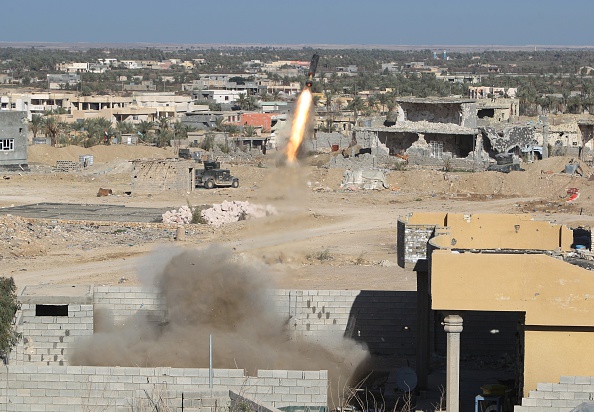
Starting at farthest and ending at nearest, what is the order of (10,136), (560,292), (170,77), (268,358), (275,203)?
(170,77) → (10,136) → (275,203) → (268,358) → (560,292)

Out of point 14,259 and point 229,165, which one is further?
point 229,165

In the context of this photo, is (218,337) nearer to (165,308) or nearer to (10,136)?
(165,308)

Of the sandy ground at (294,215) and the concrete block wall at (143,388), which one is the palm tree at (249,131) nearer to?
the sandy ground at (294,215)

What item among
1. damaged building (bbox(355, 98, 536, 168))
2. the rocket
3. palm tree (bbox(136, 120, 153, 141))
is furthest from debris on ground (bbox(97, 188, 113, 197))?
palm tree (bbox(136, 120, 153, 141))

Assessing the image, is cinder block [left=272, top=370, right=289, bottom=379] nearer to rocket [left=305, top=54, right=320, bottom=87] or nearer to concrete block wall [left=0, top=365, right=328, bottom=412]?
concrete block wall [left=0, top=365, right=328, bottom=412]

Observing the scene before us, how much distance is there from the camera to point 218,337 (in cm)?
1964

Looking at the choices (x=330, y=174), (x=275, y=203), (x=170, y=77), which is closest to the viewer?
(x=275, y=203)

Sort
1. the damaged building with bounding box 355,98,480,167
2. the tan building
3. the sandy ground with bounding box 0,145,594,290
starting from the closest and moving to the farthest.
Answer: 1. the tan building
2. the sandy ground with bounding box 0,145,594,290
3. the damaged building with bounding box 355,98,480,167

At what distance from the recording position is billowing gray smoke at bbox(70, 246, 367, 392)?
712 inches

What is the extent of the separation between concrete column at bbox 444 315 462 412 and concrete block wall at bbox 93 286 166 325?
673 centimetres

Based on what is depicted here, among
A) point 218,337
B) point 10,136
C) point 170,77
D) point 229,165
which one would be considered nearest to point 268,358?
point 218,337

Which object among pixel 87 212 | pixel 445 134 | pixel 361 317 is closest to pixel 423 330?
pixel 361 317

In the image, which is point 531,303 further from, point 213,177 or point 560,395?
point 213,177

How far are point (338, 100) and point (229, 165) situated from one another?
47147 millimetres
